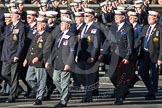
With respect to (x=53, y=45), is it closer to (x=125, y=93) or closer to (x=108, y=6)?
(x=125, y=93)

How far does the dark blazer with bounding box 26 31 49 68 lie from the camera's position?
17833mm

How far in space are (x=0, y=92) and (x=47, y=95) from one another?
65.8 inches

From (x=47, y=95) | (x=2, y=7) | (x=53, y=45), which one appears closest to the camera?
(x=53, y=45)

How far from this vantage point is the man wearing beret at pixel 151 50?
18.8 meters

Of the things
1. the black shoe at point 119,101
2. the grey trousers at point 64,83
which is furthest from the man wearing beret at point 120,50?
the grey trousers at point 64,83

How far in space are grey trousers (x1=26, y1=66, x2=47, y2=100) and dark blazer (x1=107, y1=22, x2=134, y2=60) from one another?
5.45 feet

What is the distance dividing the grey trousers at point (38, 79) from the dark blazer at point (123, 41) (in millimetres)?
1660

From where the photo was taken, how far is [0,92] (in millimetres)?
19922

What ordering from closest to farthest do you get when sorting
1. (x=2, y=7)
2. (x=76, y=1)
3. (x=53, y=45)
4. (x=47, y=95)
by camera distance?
1. (x=53, y=45)
2. (x=47, y=95)
3. (x=76, y=1)
4. (x=2, y=7)

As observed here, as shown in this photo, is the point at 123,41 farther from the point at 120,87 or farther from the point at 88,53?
the point at 120,87

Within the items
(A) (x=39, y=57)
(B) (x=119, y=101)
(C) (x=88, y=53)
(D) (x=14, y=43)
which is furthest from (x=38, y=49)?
(B) (x=119, y=101)

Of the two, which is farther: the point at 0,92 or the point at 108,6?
the point at 108,6

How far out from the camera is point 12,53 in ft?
59.7

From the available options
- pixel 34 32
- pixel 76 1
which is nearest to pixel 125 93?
pixel 34 32
